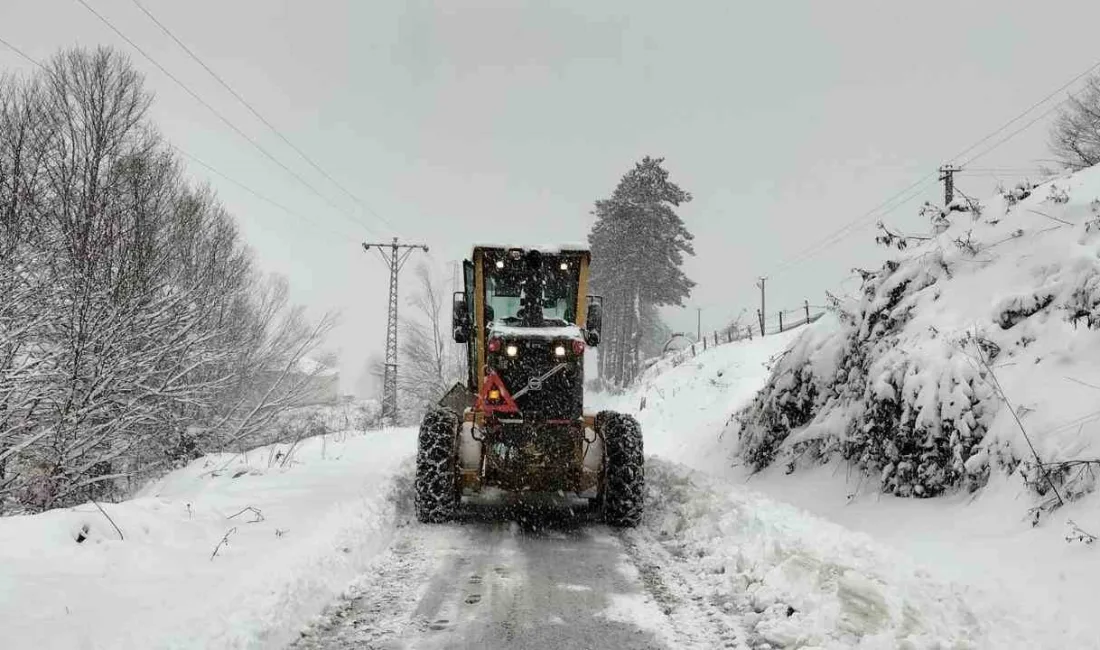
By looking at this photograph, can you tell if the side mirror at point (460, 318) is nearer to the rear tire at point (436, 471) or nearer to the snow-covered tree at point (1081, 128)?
the rear tire at point (436, 471)

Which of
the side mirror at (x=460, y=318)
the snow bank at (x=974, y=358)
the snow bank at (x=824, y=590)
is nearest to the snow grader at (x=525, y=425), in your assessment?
the side mirror at (x=460, y=318)

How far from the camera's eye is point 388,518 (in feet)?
22.7

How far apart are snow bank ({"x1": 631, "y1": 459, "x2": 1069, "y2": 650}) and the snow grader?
114 cm

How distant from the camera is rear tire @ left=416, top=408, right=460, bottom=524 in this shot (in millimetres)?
6938

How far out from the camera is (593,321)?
782 cm

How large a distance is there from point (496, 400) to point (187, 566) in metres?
3.14

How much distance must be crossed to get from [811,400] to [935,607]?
5.12 metres

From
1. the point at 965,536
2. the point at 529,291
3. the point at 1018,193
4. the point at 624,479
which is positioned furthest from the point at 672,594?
the point at 1018,193

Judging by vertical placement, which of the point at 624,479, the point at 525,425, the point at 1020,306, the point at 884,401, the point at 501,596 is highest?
the point at 1020,306

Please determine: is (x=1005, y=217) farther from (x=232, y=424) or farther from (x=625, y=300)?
(x=625, y=300)

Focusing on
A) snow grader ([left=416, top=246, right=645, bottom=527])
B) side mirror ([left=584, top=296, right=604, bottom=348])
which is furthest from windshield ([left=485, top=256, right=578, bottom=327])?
side mirror ([left=584, top=296, right=604, bottom=348])

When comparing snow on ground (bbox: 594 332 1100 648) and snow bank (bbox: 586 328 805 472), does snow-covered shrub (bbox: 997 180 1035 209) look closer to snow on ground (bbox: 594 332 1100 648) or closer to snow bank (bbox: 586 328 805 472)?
snow on ground (bbox: 594 332 1100 648)

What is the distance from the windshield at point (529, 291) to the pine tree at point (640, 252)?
27.5m

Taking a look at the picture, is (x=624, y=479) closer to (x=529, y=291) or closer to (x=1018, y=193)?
(x=529, y=291)
